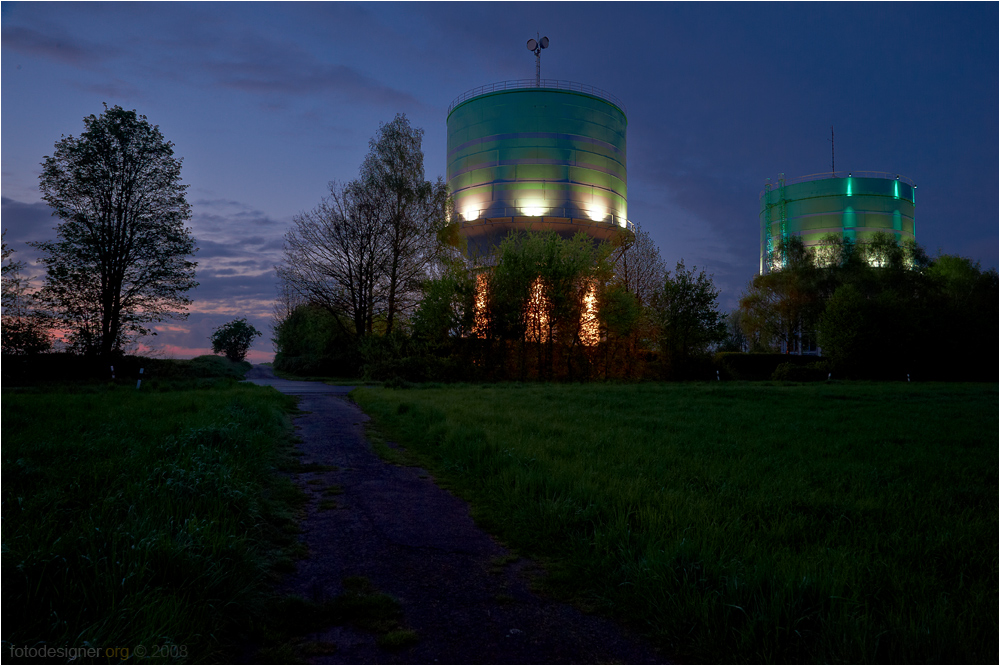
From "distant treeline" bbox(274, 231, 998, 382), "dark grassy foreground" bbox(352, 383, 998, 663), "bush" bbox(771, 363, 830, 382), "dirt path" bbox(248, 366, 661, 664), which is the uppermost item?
"distant treeline" bbox(274, 231, 998, 382)

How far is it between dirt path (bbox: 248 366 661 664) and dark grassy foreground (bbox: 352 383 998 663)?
25cm

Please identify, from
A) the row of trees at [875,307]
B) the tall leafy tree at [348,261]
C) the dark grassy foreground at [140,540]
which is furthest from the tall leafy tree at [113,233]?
the row of trees at [875,307]

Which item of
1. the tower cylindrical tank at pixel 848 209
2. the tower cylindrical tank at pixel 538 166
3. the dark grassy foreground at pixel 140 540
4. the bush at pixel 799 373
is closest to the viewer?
the dark grassy foreground at pixel 140 540

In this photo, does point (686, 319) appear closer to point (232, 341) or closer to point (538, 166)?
point (538, 166)

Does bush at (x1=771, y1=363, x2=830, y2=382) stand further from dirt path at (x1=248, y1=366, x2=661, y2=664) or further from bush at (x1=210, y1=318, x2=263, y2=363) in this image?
bush at (x1=210, y1=318, x2=263, y2=363)

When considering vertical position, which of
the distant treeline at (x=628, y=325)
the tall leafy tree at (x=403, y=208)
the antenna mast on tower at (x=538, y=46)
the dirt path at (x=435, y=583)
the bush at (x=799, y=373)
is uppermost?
the antenna mast on tower at (x=538, y=46)

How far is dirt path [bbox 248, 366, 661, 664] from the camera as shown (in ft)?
9.04

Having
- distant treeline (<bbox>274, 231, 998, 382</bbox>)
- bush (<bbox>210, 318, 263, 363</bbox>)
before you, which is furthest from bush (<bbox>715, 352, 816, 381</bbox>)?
bush (<bbox>210, 318, 263, 363</bbox>)

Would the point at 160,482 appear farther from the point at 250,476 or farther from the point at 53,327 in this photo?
the point at 53,327

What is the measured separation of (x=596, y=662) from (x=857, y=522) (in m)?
3.09

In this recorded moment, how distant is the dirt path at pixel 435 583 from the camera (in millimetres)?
2754

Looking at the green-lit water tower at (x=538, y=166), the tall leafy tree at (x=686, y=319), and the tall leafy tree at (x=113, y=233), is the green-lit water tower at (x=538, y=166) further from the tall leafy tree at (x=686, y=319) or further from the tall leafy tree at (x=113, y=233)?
the tall leafy tree at (x=113, y=233)

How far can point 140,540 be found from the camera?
10.6ft

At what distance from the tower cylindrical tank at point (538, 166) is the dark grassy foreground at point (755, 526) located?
21708mm
